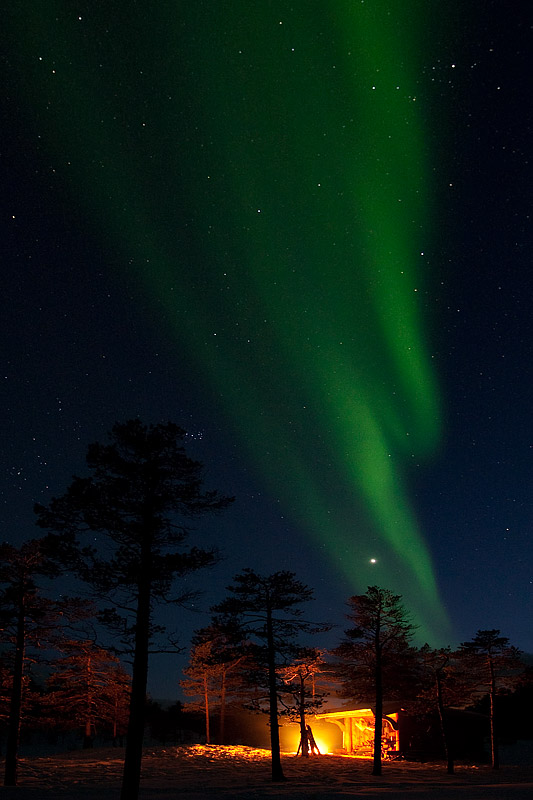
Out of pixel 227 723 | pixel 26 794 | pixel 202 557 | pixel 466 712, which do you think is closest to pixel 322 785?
pixel 26 794

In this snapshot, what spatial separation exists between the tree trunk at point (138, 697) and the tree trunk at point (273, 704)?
1033cm

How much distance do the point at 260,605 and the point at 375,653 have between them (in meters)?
Result: 9.23

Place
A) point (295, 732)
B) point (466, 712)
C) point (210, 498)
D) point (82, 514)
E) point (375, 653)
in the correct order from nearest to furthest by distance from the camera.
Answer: point (82, 514) < point (210, 498) < point (375, 653) < point (466, 712) < point (295, 732)

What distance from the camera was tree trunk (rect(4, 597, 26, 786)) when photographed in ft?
67.2

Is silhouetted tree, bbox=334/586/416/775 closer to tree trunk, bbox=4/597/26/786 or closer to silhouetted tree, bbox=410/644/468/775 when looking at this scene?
silhouetted tree, bbox=410/644/468/775

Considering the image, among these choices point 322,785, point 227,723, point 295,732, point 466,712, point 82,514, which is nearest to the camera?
point 82,514

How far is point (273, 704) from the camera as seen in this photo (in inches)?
988

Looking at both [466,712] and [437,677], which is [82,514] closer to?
[437,677]

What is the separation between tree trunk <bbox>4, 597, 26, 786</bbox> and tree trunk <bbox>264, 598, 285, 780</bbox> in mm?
10772

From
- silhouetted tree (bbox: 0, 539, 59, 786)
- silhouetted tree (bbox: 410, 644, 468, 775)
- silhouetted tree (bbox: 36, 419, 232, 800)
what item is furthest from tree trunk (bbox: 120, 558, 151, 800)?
silhouetted tree (bbox: 410, 644, 468, 775)

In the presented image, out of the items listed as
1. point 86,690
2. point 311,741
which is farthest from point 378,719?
point 86,690

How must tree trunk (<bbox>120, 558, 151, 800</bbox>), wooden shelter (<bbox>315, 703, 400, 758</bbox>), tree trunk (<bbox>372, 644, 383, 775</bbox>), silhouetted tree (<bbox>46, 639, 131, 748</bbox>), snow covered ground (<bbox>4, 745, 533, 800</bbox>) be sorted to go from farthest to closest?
1. wooden shelter (<bbox>315, 703, 400, 758</bbox>)
2. silhouetted tree (<bbox>46, 639, 131, 748</bbox>)
3. tree trunk (<bbox>372, 644, 383, 775</bbox>)
4. snow covered ground (<bbox>4, 745, 533, 800</bbox>)
5. tree trunk (<bbox>120, 558, 151, 800</bbox>)

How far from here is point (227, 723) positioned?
60250 mm

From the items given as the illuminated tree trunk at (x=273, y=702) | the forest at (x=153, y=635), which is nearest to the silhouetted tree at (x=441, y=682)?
the forest at (x=153, y=635)
